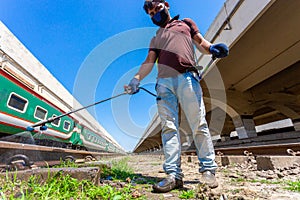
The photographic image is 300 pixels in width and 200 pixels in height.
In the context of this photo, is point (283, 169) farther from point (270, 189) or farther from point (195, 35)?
point (195, 35)

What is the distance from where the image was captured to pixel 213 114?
23.9ft

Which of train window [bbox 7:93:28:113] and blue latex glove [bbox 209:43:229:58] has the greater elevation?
train window [bbox 7:93:28:113]

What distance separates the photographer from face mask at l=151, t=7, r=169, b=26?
7.89 feet

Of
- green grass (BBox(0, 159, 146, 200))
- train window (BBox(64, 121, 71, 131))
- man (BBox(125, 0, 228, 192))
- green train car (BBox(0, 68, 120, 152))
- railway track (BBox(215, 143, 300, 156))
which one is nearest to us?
green grass (BBox(0, 159, 146, 200))

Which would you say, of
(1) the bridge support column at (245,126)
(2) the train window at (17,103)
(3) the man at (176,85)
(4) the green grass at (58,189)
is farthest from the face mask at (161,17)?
(1) the bridge support column at (245,126)

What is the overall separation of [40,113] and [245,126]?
5765mm

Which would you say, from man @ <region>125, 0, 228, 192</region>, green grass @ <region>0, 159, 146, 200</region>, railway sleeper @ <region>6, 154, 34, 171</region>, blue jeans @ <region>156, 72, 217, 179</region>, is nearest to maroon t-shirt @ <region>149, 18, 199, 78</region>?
man @ <region>125, 0, 228, 192</region>

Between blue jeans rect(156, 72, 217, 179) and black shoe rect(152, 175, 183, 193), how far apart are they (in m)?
0.06

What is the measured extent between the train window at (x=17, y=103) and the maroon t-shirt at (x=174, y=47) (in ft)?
11.2

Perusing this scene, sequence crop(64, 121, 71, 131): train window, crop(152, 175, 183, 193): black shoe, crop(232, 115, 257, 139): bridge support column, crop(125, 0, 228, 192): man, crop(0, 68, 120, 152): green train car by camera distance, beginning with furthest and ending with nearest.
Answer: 1. crop(64, 121, 71, 131): train window
2. crop(232, 115, 257, 139): bridge support column
3. crop(0, 68, 120, 152): green train car
4. crop(125, 0, 228, 192): man
5. crop(152, 175, 183, 193): black shoe

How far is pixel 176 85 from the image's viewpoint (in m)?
2.07

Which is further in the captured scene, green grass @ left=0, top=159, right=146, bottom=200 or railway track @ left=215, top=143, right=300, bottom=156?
railway track @ left=215, top=143, right=300, bottom=156

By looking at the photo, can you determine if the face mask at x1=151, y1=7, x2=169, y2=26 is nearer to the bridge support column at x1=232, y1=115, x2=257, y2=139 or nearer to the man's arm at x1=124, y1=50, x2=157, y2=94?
the man's arm at x1=124, y1=50, x2=157, y2=94

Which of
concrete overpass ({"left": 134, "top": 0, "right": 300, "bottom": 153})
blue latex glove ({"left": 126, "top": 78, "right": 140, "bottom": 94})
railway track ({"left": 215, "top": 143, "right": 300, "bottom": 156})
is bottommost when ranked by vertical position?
railway track ({"left": 215, "top": 143, "right": 300, "bottom": 156})
